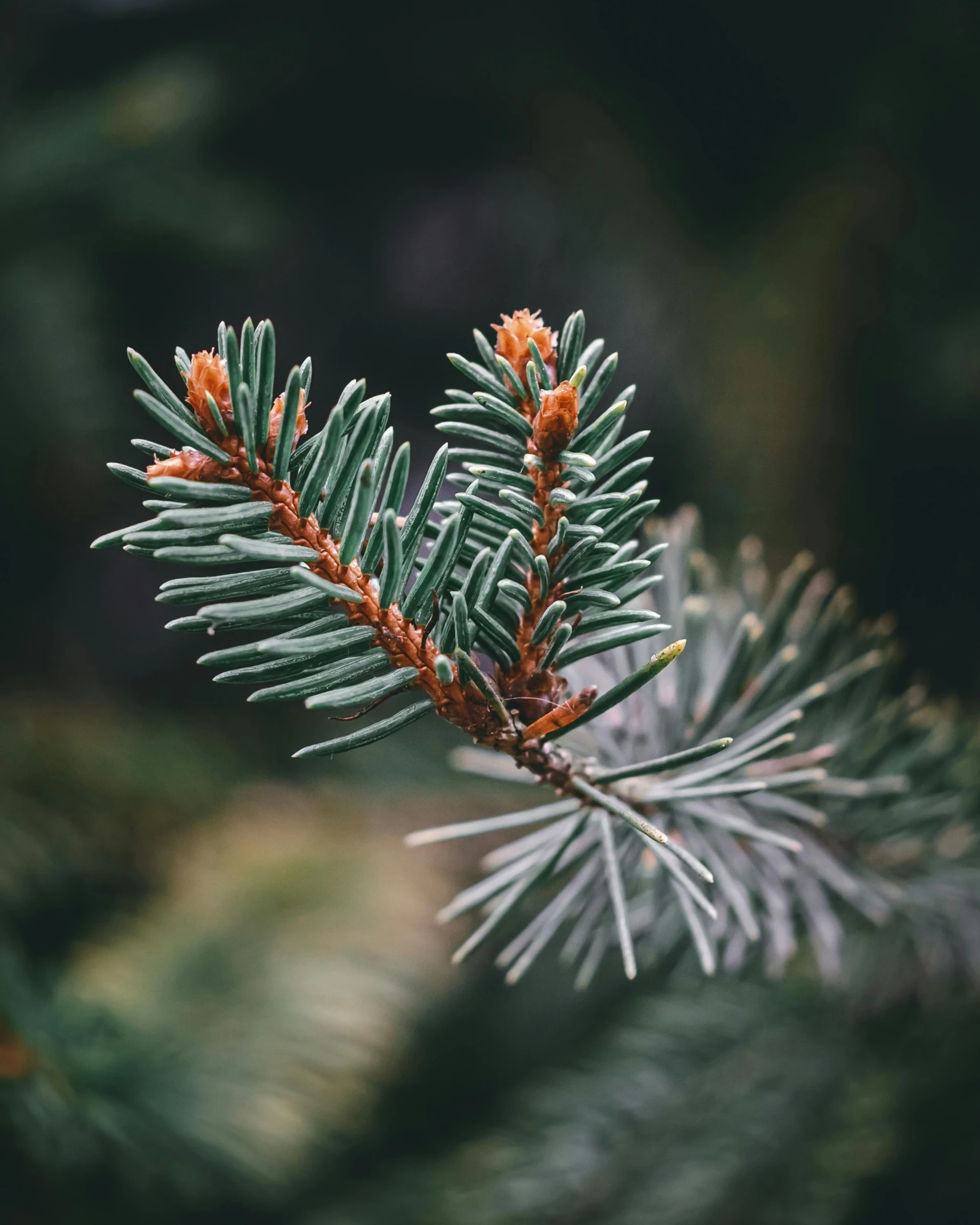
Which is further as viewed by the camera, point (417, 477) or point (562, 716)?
point (417, 477)

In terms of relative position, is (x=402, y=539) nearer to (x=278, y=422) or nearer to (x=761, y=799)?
(x=278, y=422)

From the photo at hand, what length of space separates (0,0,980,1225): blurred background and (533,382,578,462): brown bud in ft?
1.19

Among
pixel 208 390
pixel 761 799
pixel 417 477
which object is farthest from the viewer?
pixel 417 477

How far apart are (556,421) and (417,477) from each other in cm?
89

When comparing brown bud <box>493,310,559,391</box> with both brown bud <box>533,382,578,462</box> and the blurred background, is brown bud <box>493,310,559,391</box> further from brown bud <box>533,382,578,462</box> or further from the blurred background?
the blurred background

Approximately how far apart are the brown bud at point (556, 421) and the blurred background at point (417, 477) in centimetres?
36

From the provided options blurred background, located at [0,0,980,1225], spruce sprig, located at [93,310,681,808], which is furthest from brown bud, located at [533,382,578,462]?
blurred background, located at [0,0,980,1225]

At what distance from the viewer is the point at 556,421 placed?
8.2 inches

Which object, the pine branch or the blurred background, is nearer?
the pine branch

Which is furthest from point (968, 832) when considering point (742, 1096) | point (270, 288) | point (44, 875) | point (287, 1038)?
point (270, 288)

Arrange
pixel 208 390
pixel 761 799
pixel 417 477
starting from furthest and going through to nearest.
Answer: pixel 417 477 < pixel 761 799 < pixel 208 390

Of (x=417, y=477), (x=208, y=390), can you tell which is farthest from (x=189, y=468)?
(x=417, y=477)

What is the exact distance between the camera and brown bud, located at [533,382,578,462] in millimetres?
206

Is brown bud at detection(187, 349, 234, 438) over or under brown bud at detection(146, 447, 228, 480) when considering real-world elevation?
over
